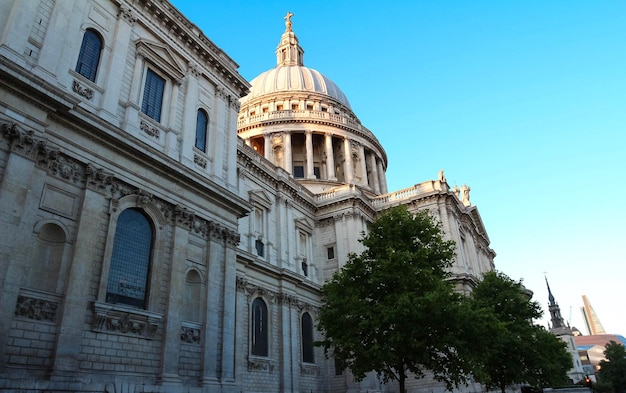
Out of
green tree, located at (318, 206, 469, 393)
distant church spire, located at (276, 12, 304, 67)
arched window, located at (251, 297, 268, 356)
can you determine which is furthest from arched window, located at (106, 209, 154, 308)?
distant church spire, located at (276, 12, 304, 67)

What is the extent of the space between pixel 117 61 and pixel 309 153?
3472 cm

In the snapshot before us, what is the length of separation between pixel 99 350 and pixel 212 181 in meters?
8.58

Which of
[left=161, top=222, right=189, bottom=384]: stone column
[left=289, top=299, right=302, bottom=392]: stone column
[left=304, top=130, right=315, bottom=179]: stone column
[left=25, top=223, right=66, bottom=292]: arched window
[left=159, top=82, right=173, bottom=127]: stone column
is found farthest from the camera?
[left=304, top=130, right=315, bottom=179]: stone column

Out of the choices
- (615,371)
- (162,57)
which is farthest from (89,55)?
(615,371)

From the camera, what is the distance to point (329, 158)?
172 feet

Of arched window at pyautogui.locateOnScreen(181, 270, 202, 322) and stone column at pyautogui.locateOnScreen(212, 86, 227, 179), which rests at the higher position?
stone column at pyautogui.locateOnScreen(212, 86, 227, 179)

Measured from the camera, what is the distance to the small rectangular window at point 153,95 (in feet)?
63.3

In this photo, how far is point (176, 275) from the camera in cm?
1758

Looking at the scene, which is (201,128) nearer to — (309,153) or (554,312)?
(309,153)

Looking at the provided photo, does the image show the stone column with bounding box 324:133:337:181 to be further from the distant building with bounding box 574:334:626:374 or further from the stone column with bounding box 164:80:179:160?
the distant building with bounding box 574:334:626:374

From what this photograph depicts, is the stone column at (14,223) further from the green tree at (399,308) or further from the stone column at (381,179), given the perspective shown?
the stone column at (381,179)

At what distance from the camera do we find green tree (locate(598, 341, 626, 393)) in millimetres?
81125

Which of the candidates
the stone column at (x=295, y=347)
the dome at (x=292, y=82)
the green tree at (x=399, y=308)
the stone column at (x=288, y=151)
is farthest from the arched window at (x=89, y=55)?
the dome at (x=292, y=82)

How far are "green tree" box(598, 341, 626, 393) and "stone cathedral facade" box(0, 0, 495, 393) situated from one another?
77.8 metres
